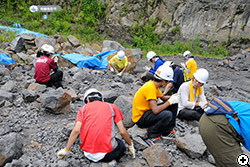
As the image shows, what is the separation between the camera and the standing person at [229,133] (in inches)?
79.3

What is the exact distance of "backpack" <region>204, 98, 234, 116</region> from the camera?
81.7 inches

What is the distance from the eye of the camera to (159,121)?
3.06 metres

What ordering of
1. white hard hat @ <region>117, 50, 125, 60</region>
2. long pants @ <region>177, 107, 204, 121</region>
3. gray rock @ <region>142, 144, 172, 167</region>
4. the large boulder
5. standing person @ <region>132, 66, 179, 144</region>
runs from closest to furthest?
gray rock @ <region>142, 144, 172, 167</region>, standing person @ <region>132, 66, 179, 144</region>, long pants @ <region>177, 107, 204, 121</region>, the large boulder, white hard hat @ <region>117, 50, 125, 60</region>

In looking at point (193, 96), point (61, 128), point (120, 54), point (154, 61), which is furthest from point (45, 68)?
point (193, 96)

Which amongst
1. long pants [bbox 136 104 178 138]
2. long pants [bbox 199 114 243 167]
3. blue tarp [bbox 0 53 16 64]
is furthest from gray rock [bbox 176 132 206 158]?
blue tarp [bbox 0 53 16 64]

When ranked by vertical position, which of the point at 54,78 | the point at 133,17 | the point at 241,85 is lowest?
the point at 241,85

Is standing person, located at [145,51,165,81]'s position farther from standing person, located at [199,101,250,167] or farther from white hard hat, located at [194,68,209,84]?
standing person, located at [199,101,250,167]

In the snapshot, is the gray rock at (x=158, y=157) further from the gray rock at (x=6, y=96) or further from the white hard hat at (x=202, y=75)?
the gray rock at (x=6, y=96)

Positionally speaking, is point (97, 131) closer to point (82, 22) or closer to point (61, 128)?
point (61, 128)

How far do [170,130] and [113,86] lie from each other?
9.71 feet

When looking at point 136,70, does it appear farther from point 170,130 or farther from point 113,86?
point 170,130

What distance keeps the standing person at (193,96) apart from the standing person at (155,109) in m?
0.54

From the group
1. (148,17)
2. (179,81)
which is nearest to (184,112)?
(179,81)

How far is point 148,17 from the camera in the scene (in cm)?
1538
